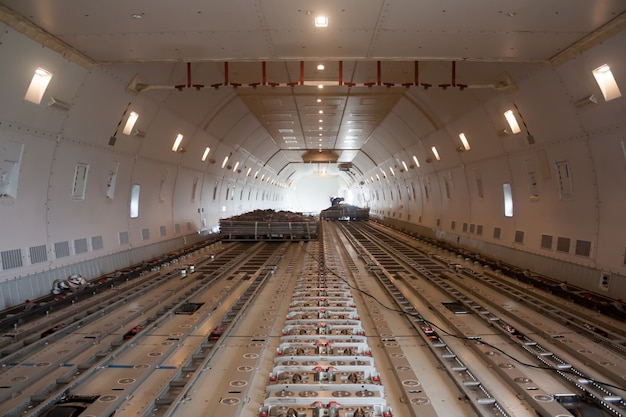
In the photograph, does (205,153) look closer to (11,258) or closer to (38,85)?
(38,85)

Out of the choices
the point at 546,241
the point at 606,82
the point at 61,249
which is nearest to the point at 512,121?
the point at 546,241

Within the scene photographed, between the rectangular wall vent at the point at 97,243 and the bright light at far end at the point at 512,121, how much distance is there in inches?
398

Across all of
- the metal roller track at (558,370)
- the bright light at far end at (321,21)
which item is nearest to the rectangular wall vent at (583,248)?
the metal roller track at (558,370)

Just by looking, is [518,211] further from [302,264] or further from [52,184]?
[52,184]

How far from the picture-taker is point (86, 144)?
9.20m

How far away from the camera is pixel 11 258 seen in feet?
24.1

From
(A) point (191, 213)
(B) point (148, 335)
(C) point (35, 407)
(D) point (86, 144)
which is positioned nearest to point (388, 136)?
(A) point (191, 213)

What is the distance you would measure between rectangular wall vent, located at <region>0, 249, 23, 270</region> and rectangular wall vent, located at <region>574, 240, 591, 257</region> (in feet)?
34.8

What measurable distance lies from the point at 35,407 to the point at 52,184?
5.45 meters

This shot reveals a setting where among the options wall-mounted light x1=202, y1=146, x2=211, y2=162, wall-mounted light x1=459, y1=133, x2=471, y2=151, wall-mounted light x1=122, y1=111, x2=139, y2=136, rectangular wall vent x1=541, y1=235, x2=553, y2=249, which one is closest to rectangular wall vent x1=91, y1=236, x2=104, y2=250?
wall-mounted light x1=122, y1=111, x2=139, y2=136

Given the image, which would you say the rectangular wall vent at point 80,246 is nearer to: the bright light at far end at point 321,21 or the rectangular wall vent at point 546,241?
the bright light at far end at point 321,21

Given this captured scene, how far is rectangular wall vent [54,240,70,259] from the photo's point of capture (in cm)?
859

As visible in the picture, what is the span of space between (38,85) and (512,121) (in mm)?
9845

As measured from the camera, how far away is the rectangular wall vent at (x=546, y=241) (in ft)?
32.0
